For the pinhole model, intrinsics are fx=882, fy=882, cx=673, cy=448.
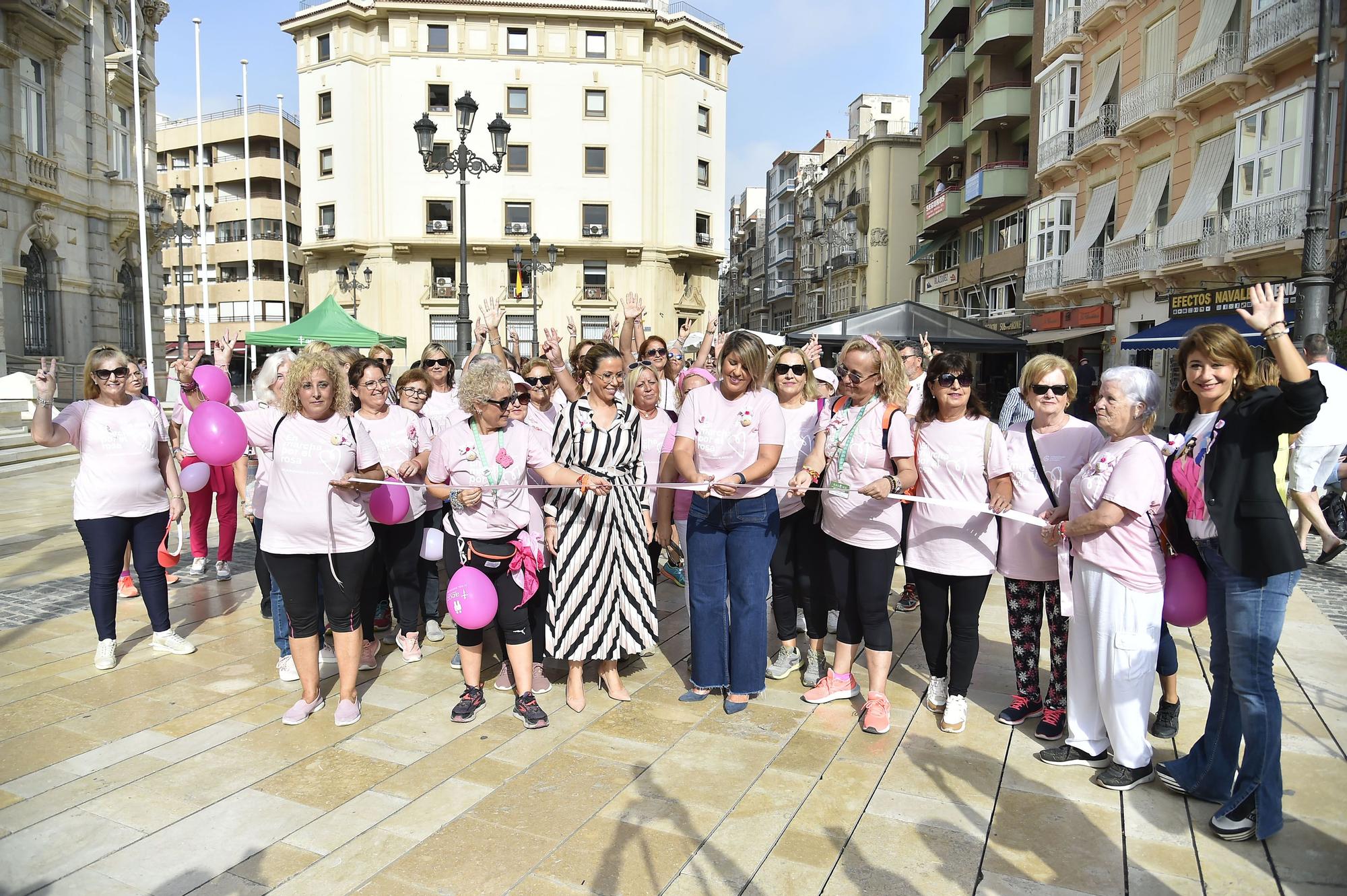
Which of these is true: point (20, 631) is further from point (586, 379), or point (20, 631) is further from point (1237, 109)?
point (1237, 109)

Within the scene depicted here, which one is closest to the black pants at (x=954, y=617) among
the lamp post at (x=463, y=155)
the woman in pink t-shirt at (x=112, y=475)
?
the woman in pink t-shirt at (x=112, y=475)

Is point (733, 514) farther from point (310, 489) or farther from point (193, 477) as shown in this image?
point (193, 477)

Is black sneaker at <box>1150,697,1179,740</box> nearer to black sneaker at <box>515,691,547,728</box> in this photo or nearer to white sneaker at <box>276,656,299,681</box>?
black sneaker at <box>515,691,547,728</box>

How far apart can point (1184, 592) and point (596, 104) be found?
142 ft

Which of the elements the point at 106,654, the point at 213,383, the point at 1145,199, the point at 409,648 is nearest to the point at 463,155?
the point at 213,383

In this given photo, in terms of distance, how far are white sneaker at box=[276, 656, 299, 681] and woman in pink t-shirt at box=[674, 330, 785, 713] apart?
2307 millimetres

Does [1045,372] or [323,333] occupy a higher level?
[323,333]

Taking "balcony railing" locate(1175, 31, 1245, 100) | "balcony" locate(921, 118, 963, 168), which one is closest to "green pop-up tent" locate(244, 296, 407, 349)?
"balcony railing" locate(1175, 31, 1245, 100)

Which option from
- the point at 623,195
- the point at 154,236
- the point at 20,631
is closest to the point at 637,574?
the point at 20,631

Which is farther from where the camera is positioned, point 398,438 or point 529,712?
point 398,438

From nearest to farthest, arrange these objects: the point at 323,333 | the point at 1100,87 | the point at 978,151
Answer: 1. the point at 323,333
2. the point at 1100,87
3. the point at 978,151

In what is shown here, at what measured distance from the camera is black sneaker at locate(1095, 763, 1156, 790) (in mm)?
3836

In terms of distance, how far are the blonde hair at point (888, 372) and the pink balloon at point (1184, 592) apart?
1.48 meters

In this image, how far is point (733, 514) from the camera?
4.67 m
